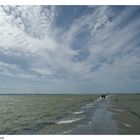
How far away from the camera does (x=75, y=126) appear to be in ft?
55.5

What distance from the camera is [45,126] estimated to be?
57.2 ft
